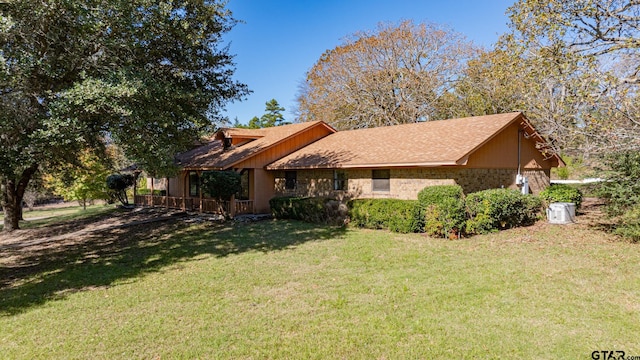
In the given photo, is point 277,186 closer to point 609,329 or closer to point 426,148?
point 426,148

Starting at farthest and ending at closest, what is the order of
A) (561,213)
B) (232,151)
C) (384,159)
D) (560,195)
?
(232,151)
(384,159)
(560,195)
(561,213)

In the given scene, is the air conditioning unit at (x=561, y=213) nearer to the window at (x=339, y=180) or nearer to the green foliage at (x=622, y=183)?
the green foliage at (x=622, y=183)

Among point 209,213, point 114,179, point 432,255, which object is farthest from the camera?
point 114,179

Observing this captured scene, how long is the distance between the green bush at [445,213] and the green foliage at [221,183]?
9.08m

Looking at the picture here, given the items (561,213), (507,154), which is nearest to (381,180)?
(507,154)

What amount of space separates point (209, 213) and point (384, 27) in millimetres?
20303

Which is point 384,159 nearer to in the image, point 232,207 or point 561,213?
point 561,213

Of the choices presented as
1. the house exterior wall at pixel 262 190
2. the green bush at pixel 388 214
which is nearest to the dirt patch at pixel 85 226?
the house exterior wall at pixel 262 190

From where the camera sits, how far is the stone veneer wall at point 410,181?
13.9 metres

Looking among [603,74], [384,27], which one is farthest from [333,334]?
[384,27]

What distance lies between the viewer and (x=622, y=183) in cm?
1068

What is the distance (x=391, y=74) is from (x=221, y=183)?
1749 cm

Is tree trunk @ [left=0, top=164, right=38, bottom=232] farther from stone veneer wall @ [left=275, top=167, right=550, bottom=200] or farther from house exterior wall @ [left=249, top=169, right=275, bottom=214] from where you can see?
stone veneer wall @ [left=275, top=167, right=550, bottom=200]

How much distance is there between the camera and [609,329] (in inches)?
200
